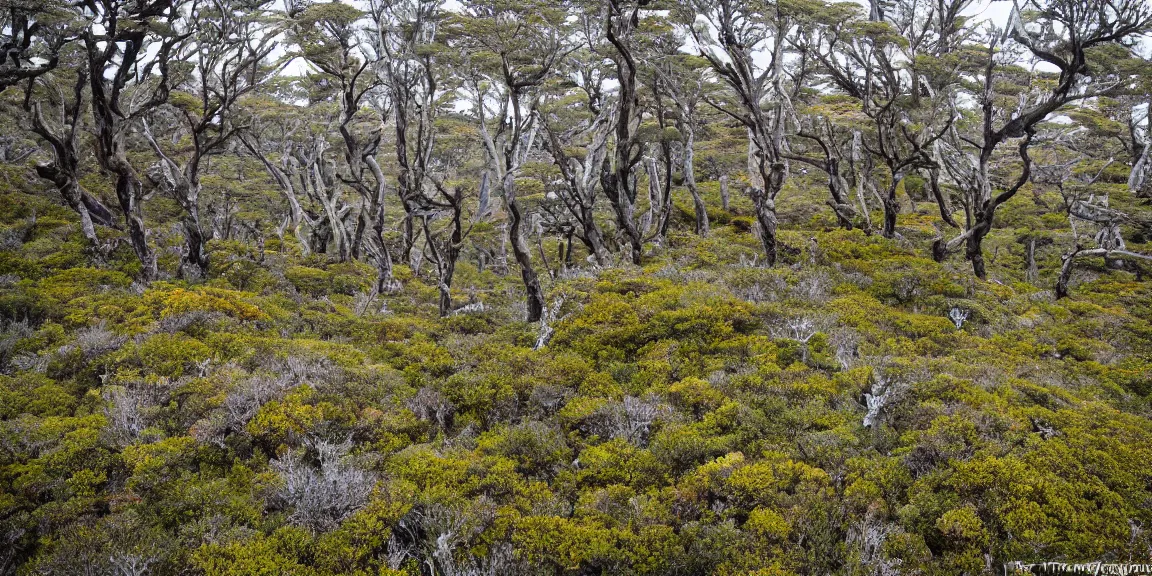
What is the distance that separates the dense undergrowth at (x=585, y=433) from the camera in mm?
5215

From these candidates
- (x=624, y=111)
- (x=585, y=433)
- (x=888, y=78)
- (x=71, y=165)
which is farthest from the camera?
(x=888, y=78)

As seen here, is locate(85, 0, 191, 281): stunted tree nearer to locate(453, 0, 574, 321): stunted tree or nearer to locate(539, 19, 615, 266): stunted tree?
locate(453, 0, 574, 321): stunted tree

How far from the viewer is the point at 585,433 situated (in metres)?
7.52

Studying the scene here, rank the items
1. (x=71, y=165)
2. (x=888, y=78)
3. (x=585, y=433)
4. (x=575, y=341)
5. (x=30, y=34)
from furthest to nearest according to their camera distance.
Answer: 1. (x=888, y=78)
2. (x=71, y=165)
3. (x=30, y=34)
4. (x=575, y=341)
5. (x=585, y=433)

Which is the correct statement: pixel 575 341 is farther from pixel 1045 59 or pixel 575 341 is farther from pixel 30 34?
pixel 30 34

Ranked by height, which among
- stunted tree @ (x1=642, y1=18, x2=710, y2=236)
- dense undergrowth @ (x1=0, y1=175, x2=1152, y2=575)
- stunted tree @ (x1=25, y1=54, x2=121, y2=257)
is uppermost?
stunted tree @ (x1=642, y1=18, x2=710, y2=236)

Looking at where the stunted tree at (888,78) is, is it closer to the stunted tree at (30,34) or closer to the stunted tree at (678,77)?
the stunted tree at (678,77)

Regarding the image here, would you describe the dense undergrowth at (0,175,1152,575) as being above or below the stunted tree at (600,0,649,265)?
below

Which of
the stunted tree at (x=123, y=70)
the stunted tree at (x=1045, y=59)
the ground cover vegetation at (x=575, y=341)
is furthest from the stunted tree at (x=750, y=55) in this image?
the stunted tree at (x=123, y=70)

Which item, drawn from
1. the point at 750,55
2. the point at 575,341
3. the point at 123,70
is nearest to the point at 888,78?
the point at 750,55

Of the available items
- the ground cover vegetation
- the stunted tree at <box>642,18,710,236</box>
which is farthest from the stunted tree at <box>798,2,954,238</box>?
the stunted tree at <box>642,18,710,236</box>

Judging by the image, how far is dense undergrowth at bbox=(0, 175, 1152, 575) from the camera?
5.21m

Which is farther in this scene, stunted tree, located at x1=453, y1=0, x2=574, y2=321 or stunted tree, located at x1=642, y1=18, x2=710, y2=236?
stunted tree, located at x1=642, y1=18, x2=710, y2=236

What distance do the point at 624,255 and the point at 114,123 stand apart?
39.9 ft
